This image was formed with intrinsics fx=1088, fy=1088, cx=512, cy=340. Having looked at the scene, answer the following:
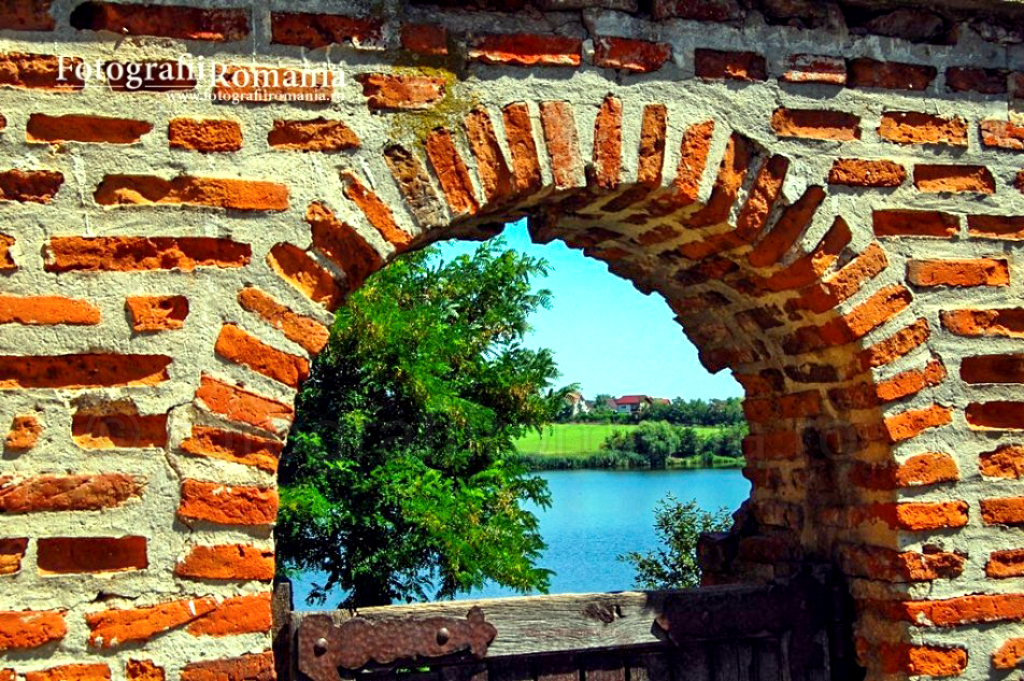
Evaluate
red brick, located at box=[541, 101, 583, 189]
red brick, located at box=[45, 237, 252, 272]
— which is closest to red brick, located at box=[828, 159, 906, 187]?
red brick, located at box=[541, 101, 583, 189]

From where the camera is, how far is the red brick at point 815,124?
2.91 meters

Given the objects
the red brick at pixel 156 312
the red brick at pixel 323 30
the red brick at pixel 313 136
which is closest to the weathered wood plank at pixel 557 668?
the red brick at pixel 156 312

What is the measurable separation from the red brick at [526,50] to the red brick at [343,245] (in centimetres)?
54

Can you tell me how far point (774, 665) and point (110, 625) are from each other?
192 cm

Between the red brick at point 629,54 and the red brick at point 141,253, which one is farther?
the red brick at point 629,54

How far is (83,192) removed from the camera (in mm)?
2414

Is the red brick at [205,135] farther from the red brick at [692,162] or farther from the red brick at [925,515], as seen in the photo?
the red brick at [925,515]

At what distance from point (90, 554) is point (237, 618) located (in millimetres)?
343

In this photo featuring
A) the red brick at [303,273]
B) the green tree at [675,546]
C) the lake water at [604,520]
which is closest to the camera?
the red brick at [303,273]

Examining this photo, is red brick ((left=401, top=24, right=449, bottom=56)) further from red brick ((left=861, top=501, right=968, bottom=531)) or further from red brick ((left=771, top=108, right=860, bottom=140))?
red brick ((left=861, top=501, right=968, bottom=531))

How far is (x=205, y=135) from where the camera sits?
249 cm

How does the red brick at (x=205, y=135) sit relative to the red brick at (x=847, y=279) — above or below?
above

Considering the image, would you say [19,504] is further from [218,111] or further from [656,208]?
[656,208]

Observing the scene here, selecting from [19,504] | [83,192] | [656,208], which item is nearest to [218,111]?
[83,192]
